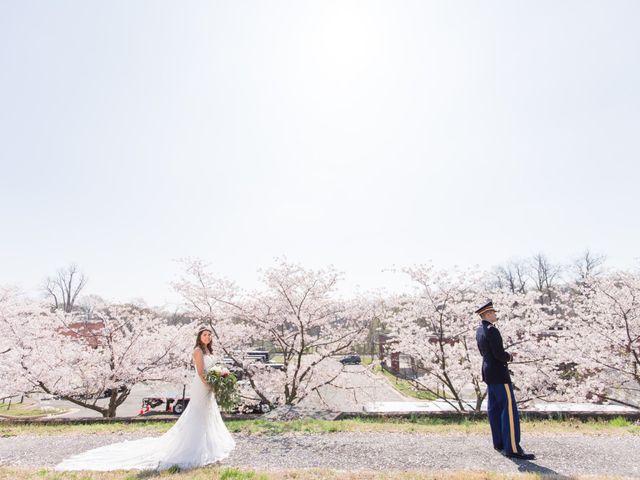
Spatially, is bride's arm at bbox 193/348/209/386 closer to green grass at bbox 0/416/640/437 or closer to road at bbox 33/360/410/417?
green grass at bbox 0/416/640/437

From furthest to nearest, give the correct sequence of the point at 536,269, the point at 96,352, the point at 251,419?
the point at 536,269 → the point at 96,352 → the point at 251,419

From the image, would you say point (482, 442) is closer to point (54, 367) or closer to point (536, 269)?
point (54, 367)

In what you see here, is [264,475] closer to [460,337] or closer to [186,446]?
[186,446]

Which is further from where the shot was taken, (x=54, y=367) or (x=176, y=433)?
(x=54, y=367)

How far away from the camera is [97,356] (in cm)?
1376

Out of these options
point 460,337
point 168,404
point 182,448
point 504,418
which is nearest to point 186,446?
point 182,448

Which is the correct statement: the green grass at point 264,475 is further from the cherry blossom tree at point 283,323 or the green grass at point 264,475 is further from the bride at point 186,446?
the cherry blossom tree at point 283,323

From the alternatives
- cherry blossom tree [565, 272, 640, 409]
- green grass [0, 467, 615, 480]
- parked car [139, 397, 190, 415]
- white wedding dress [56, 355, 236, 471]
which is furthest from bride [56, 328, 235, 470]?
parked car [139, 397, 190, 415]

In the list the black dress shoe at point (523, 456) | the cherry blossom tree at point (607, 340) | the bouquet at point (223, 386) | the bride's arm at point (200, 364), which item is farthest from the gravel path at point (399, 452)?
the cherry blossom tree at point (607, 340)

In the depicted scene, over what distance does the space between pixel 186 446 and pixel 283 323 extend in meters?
6.72

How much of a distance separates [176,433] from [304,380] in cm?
620

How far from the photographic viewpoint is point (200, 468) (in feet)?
15.3

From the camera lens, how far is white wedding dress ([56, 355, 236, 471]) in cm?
492

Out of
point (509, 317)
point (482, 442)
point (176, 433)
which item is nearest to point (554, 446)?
point (482, 442)
